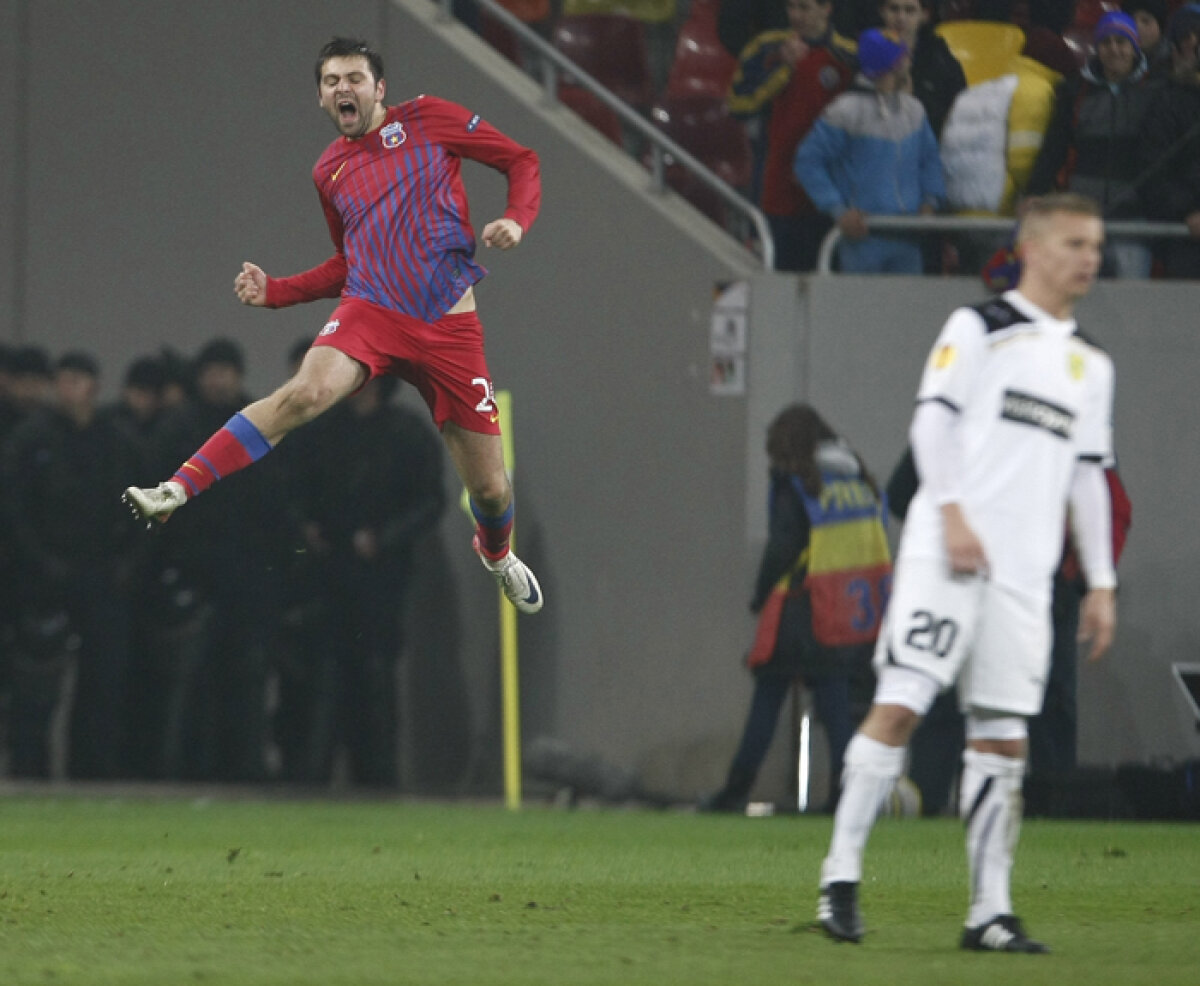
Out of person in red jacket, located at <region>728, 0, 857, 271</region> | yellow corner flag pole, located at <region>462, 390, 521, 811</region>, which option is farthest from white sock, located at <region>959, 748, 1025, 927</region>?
person in red jacket, located at <region>728, 0, 857, 271</region>

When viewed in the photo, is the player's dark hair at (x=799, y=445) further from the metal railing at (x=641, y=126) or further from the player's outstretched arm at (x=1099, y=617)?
the player's outstretched arm at (x=1099, y=617)

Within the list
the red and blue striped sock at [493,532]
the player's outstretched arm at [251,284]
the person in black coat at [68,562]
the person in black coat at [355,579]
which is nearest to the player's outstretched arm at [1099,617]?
the red and blue striped sock at [493,532]

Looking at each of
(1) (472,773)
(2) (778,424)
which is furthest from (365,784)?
(2) (778,424)

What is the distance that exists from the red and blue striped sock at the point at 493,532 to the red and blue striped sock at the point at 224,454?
1335 millimetres

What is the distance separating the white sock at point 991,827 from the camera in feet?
19.0

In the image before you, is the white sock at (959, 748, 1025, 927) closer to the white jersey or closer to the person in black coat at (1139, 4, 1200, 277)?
the white jersey

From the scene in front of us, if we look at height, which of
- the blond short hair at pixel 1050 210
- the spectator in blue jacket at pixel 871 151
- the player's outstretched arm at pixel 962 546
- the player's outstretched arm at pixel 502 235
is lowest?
the player's outstretched arm at pixel 962 546

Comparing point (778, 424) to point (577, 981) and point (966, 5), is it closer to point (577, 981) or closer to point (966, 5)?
point (966, 5)

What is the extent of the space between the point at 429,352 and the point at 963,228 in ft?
18.0

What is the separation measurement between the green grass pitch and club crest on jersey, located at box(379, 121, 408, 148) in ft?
9.93

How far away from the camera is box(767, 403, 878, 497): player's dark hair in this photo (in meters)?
11.9

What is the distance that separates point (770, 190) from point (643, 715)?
3.52m

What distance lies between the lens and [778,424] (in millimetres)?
11883

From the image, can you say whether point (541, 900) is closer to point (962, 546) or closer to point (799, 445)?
point (962, 546)
